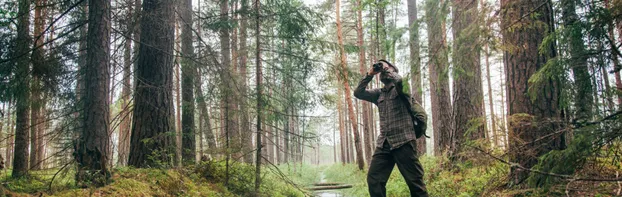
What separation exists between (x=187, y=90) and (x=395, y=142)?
608 cm

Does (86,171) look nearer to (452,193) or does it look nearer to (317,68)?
(317,68)

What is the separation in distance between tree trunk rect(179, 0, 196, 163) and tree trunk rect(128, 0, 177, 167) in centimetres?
37

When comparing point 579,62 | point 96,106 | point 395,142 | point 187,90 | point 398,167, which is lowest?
point 398,167

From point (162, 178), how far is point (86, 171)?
131 centimetres

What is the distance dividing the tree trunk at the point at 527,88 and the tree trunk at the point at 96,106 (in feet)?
15.7

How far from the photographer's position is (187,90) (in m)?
9.23

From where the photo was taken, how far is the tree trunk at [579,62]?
3.60 meters

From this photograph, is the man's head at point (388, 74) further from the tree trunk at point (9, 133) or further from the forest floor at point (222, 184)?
the tree trunk at point (9, 133)

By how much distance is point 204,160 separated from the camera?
7.85 meters

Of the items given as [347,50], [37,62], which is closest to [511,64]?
[347,50]

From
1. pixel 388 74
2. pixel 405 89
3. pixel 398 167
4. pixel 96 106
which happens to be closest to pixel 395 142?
pixel 398 167

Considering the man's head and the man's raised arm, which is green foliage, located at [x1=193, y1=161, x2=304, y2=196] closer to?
the man's raised arm

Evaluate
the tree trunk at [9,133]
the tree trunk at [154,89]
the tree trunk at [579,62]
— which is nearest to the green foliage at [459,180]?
the tree trunk at [579,62]

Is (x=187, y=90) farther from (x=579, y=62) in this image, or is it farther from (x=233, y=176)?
(x=579, y=62)
